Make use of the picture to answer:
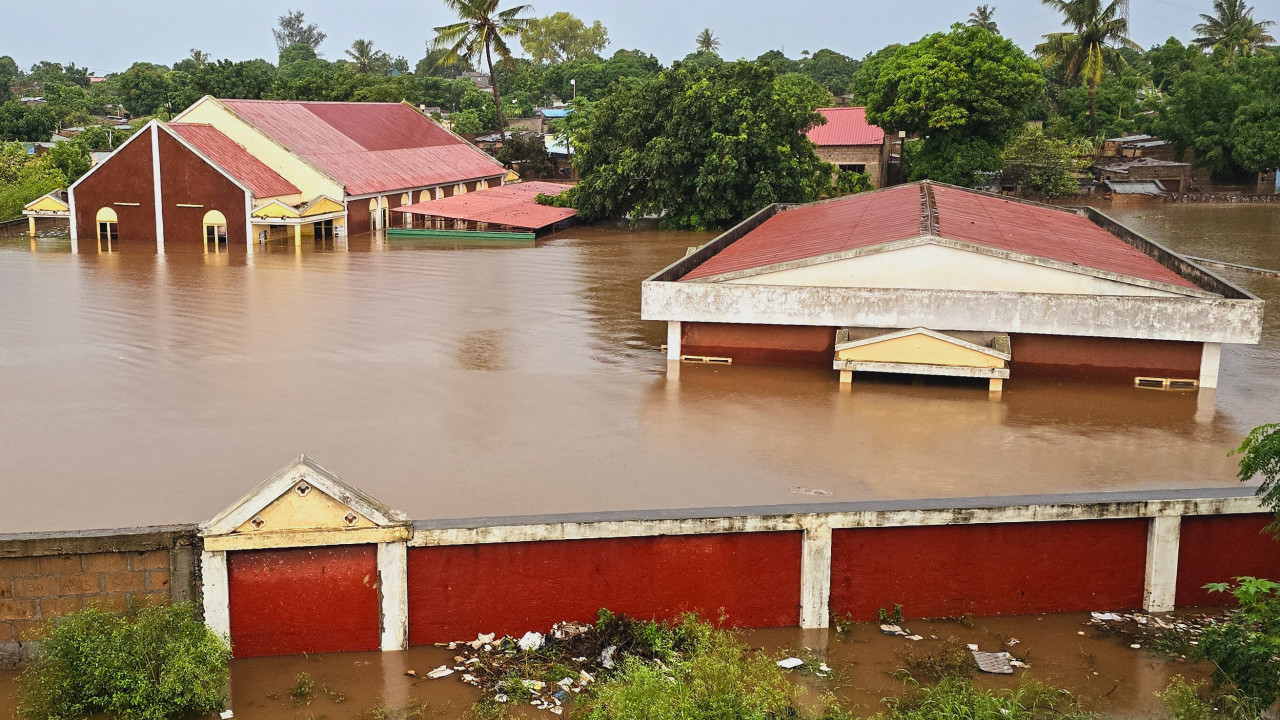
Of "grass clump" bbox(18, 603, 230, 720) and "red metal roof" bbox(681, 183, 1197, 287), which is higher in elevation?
"red metal roof" bbox(681, 183, 1197, 287)

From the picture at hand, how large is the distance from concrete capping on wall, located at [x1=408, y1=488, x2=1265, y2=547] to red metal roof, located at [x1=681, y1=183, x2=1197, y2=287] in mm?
6158

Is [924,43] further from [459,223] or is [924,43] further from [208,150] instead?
[208,150]

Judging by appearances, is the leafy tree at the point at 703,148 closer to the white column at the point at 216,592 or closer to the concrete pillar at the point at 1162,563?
the concrete pillar at the point at 1162,563

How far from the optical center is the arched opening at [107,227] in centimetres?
2964

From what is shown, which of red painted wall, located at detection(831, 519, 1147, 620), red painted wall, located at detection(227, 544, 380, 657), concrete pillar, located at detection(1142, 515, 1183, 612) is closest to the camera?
red painted wall, located at detection(227, 544, 380, 657)

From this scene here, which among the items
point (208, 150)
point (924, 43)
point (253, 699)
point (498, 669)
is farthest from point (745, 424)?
point (924, 43)

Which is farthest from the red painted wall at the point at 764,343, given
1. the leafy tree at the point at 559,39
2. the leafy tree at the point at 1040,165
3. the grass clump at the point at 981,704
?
the leafy tree at the point at 559,39

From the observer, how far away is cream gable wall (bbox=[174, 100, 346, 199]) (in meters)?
30.9

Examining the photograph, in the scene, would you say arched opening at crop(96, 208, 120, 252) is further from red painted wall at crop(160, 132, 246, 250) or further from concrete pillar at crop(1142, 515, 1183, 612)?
concrete pillar at crop(1142, 515, 1183, 612)

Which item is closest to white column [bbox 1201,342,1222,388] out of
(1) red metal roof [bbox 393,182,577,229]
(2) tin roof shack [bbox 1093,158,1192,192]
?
(1) red metal roof [bbox 393,182,577,229]

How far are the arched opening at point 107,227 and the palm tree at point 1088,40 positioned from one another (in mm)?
34985

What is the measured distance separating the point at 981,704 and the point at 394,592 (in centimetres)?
407

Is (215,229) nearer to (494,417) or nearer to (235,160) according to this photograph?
(235,160)

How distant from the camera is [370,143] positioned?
3609 centimetres
